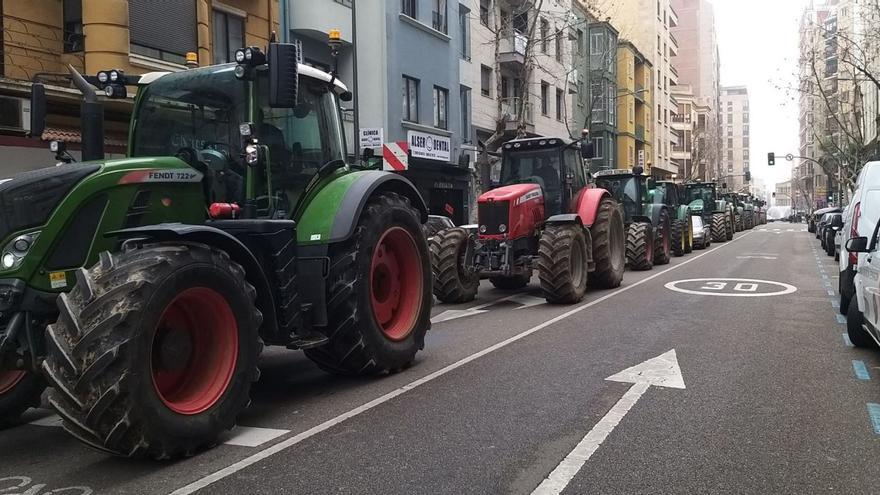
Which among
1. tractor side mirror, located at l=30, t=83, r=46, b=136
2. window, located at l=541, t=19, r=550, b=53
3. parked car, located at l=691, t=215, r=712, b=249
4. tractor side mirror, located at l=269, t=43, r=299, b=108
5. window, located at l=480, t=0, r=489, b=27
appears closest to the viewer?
tractor side mirror, located at l=269, t=43, r=299, b=108

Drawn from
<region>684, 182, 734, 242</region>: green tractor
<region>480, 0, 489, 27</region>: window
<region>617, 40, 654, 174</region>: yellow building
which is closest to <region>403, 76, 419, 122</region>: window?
<region>480, 0, 489, 27</region>: window

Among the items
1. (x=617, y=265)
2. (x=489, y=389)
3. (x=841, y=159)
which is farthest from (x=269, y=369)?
(x=841, y=159)

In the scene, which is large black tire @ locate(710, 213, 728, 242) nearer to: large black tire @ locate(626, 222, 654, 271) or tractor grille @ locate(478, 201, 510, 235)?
large black tire @ locate(626, 222, 654, 271)

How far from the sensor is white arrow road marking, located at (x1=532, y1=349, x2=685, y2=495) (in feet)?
13.4

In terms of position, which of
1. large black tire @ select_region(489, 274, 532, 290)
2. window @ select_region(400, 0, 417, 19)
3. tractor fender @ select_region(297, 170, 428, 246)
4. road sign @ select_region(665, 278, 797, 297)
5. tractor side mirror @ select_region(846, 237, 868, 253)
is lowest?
road sign @ select_region(665, 278, 797, 297)

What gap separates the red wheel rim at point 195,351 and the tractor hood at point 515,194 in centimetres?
724

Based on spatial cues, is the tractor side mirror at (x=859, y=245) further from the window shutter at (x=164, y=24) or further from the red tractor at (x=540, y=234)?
the window shutter at (x=164, y=24)

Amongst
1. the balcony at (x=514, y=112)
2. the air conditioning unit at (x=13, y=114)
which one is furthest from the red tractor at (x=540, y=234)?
the balcony at (x=514, y=112)

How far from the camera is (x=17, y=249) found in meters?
4.34

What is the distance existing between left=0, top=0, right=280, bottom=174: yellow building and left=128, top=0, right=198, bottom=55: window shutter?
0.06ft

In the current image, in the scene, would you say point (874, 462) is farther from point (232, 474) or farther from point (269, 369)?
point (269, 369)

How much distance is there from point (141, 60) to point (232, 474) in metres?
11.3

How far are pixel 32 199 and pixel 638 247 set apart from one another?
551 inches

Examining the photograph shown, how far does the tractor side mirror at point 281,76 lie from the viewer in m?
4.98
